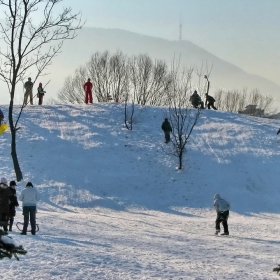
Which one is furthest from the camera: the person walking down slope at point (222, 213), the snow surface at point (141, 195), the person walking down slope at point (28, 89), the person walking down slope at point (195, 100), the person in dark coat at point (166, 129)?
the person walking down slope at point (195, 100)

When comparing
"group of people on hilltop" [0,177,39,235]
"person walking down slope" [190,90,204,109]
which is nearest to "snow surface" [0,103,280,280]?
"group of people on hilltop" [0,177,39,235]

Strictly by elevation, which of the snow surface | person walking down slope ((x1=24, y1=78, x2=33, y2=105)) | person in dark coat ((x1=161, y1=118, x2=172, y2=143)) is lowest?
the snow surface

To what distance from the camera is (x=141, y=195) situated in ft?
74.8

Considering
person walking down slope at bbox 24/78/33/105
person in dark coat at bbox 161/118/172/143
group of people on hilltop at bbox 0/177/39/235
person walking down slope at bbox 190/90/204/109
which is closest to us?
group of people on hilltop at bbox 0/177/39/235

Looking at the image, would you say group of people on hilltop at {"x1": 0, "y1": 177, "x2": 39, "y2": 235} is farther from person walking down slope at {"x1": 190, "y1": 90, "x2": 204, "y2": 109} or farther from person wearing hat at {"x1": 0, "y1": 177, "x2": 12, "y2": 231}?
person walking down slope at {"x1": 190, "y1": 90, "x2": 204, "y2": 109}

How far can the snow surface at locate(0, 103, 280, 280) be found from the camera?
958cm

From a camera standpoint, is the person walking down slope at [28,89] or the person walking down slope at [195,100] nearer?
the person walking down slope at [28,89]

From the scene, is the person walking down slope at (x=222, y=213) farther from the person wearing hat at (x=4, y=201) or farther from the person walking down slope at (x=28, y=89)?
the person walking down slope at (x=28, y=89)

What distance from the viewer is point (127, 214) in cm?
2008

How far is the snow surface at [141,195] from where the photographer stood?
9.58 meters

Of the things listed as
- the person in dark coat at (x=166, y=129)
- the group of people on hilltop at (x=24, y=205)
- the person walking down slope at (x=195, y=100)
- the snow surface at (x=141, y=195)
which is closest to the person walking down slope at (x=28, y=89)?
the snow surface at (x=141, y=195)

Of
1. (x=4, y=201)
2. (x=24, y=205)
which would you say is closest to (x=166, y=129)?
(x=24, y=205)

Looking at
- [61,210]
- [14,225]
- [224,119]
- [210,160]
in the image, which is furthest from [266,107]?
[14,225]

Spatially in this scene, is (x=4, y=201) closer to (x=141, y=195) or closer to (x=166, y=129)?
(x=141, y=195)
